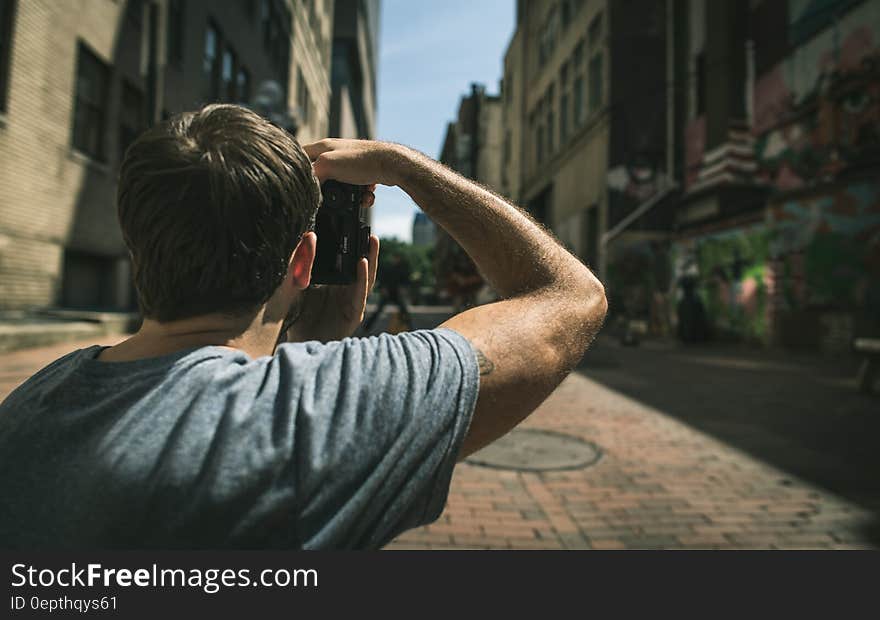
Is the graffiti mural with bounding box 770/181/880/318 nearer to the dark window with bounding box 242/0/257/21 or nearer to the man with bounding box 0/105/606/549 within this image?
the man with bounding box 0/105/606/549

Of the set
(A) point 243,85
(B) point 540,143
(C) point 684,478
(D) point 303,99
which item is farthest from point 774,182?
(D) point 303,99

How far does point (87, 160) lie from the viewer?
11.9 meters

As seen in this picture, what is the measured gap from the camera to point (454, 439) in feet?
3.02

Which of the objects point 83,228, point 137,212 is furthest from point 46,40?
point 137,212

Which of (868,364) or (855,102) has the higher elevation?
(855,102)

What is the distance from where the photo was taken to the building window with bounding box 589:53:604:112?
2239 centimetres

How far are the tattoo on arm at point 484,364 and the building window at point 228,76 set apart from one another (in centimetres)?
1989

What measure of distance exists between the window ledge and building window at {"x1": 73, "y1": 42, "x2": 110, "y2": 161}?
5.0 inches

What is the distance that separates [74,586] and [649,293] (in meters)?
19.6

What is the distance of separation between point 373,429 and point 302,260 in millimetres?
316

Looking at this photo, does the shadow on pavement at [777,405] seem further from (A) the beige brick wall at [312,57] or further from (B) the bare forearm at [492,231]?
(A) the beige brick wall at [312,57]

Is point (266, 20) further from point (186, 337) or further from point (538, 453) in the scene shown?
point (186, 337)

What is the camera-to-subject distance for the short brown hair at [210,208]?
88 cm

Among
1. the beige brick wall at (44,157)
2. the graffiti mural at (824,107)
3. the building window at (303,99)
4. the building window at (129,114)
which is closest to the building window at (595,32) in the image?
the graffiti mural at (824,107)
